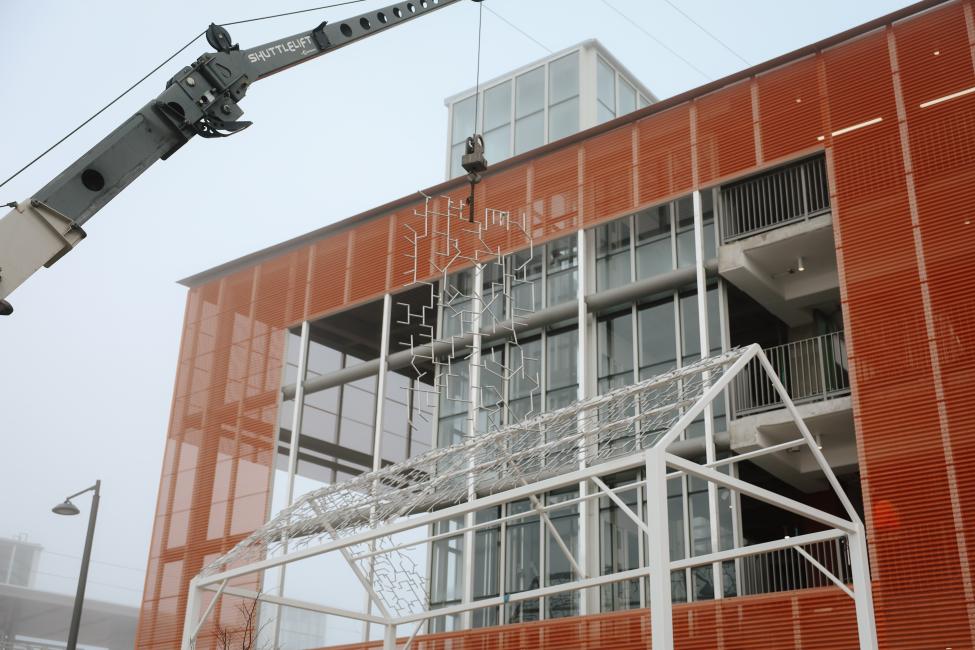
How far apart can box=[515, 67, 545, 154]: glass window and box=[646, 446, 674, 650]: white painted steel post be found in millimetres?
23261

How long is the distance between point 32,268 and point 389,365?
1631cm

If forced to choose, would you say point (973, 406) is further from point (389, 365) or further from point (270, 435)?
point (270, 435)

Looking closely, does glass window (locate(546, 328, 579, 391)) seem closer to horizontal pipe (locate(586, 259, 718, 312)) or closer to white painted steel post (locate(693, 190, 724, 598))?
horizontal pipe (locate(586, 259, 718, 312))

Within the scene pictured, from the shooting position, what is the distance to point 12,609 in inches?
2319

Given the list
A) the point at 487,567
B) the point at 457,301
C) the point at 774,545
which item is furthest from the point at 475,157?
the point at 457,301

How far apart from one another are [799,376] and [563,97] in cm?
1424

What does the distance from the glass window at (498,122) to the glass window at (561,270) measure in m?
9.78

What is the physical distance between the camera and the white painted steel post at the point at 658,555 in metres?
11.7

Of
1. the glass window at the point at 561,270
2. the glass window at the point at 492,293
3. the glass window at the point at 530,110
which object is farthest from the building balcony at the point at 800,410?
the glass window at the point at 530,110

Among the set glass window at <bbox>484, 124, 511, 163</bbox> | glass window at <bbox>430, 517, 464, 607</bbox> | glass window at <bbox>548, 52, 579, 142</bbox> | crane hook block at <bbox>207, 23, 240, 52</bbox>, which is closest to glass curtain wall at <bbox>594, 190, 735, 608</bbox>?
glass window at <bbox>430, 517, 464, 607</bbox>

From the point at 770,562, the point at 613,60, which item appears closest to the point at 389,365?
the point at 770,562

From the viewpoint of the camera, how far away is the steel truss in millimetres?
13250

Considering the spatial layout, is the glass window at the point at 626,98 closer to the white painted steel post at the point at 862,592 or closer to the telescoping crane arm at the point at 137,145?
the telescoping crane arm at the point at 137,145

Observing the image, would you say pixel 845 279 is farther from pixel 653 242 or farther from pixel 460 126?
pixel 460 126
